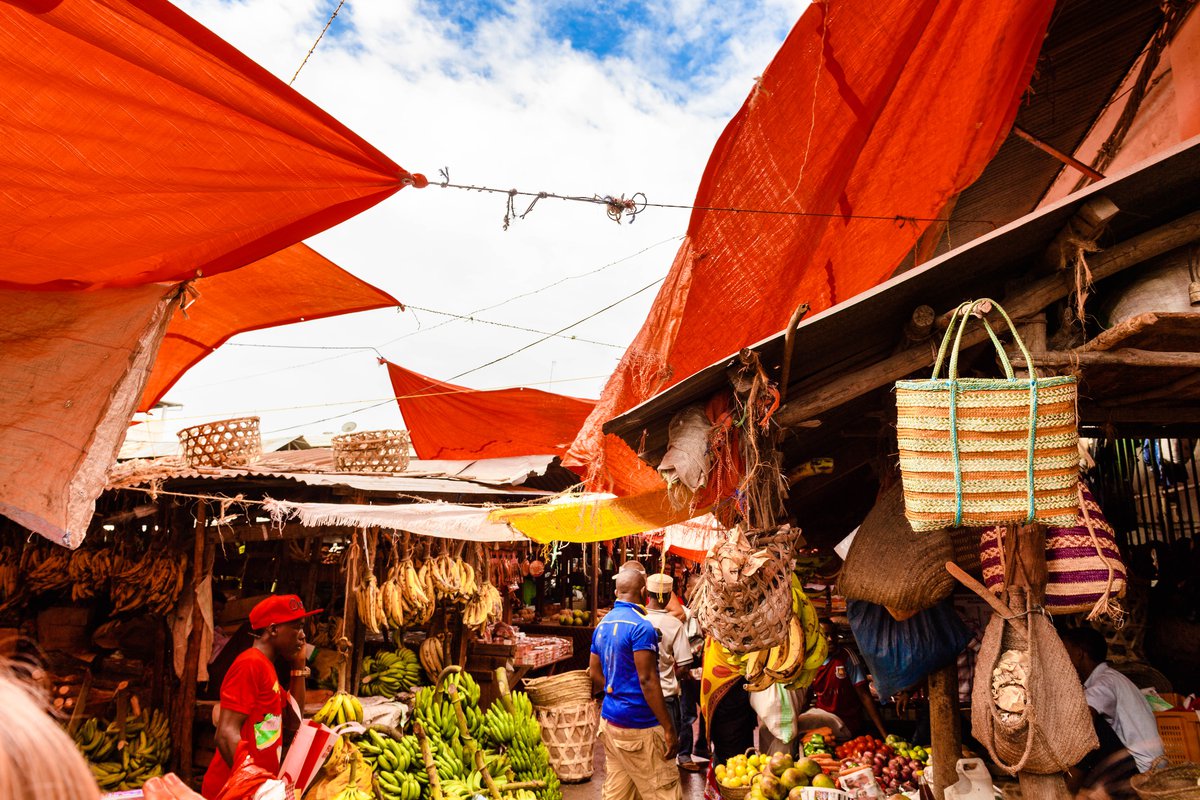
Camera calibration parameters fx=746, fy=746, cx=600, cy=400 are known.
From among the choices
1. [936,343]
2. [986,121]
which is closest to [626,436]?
[936,343]

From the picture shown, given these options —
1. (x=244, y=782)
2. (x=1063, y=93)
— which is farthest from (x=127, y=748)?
(x=1063, y=93)

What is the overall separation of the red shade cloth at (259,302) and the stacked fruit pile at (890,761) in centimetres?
442

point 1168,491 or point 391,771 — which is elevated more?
point 1168,491

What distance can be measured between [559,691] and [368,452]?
10.5ft

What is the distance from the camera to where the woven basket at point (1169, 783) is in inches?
113

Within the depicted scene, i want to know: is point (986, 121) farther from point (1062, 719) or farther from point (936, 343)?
point (1062, 719)

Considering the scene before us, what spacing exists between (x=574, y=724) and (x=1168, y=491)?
233 inches

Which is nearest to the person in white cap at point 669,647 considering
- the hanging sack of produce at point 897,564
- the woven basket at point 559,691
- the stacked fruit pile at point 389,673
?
the woven basket at point 559,691

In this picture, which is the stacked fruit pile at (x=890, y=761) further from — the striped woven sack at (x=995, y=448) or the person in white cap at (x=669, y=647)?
the striped woven sack at (x=995, y=448)

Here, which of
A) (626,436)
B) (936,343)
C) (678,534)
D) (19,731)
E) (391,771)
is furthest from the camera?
(678,534)

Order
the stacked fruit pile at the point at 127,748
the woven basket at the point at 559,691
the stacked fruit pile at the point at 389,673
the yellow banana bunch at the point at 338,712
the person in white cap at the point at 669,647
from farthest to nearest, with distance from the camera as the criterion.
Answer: the woven basket at the point at 559,691 < the person in white cap at the point at 669,647 < the stacked fruit pile at the point at 389,673 < the stacked fruit pile at the point at 127,748 < the yellow banana bunch at the point at 338,712

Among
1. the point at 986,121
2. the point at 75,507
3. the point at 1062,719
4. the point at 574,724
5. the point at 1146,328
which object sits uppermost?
the point at 986,121

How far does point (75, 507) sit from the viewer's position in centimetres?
285

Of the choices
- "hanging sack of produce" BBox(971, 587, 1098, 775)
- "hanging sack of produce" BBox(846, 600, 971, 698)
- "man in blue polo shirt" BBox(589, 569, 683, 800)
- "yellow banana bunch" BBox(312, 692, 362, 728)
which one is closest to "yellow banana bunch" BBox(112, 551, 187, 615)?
"yellow banana bunch" BBox(312, 692, 362, 728)
